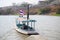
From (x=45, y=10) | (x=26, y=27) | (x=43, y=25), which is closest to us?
(x=45, y=10)

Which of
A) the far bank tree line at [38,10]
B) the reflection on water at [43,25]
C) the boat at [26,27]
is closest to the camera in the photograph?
the far bank tree line at [38,10]

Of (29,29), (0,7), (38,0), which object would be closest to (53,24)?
(29,29)

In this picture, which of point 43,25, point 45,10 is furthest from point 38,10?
point 43,25

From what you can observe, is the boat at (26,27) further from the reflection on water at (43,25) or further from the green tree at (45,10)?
the green tree at (45,10)

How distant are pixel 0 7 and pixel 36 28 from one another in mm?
1340

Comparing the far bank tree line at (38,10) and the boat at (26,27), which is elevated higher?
the far bank tree line at (38,10)

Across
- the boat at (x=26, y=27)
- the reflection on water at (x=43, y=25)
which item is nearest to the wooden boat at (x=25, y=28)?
the boat at (x=26, y=27)

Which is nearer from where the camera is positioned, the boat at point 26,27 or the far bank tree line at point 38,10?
the far bank tree line at point 38,10

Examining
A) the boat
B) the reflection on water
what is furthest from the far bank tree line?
the boat

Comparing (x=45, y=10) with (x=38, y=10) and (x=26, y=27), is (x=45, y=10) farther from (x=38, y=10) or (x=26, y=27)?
(x=26, y=27)

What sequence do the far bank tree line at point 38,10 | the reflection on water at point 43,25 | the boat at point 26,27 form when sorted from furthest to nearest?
the boat at point 26,27, the reflection on water at point 43,25, the far bank tree line at point 38,10

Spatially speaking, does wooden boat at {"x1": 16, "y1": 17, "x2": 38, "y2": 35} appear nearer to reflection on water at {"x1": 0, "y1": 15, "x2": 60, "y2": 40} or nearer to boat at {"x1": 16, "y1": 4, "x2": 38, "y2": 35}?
boat at {"x1": 16, "y1": 4, "x2": 38, "y2": 35}

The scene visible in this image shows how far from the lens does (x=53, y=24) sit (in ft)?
12.9

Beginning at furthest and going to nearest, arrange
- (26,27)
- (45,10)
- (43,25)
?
(43,25) < (26,27) < (45,10)
